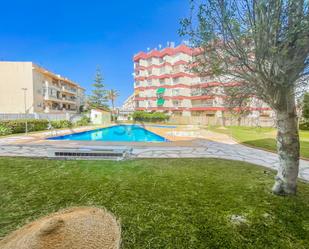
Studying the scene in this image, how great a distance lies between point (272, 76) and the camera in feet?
9.63

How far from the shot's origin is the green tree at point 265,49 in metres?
2.71

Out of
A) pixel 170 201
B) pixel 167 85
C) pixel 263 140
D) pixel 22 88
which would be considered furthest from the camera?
pixel 167 85

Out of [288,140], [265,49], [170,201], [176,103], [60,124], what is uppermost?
[176,103]

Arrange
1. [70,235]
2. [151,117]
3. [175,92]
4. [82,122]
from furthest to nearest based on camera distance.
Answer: [175,92]
[151,117]
[82,122]
[70,235]

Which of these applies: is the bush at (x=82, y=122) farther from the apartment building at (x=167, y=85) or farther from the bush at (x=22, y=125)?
the apartment building at (x=167, y=85)

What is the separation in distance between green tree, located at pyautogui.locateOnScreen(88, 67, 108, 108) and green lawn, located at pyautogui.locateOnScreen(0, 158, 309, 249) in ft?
137

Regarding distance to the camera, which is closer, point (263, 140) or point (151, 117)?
point (263, 140)

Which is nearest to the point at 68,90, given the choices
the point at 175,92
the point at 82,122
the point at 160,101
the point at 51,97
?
the point at 51,97

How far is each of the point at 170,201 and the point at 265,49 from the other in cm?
322

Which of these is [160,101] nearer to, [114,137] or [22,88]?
[114,137]

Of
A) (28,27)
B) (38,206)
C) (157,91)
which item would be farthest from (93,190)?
(157,91)

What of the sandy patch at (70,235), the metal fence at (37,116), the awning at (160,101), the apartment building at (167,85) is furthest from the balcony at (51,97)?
the sandy patch at (70,235)

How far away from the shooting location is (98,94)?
46281mm

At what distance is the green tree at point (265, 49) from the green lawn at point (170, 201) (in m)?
0.97
